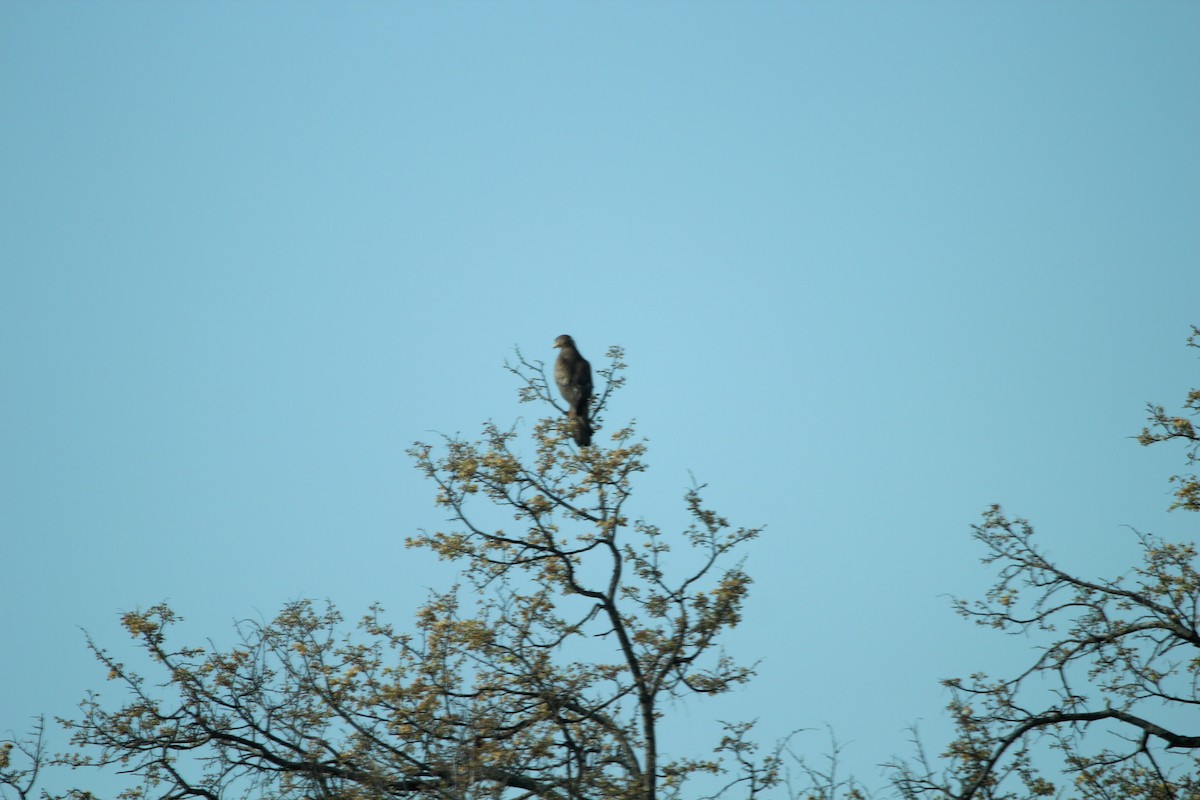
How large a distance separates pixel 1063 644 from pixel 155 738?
905 centimetres

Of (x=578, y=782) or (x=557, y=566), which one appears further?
(x=557, y=566)

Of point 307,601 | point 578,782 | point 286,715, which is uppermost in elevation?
point 307,601

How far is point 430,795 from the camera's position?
1179cm

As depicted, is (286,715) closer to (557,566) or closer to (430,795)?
(430,795)

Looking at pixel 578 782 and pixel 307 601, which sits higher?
pixel 307 601

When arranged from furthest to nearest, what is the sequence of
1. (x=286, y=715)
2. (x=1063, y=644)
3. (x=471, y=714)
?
1. (x=1063, y=644)
2. (x=286, y=715)
3. (x=471, y=714)

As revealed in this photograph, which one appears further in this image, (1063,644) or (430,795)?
(1063,644)

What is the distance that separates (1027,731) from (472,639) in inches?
215

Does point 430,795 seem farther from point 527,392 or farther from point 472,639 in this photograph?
point 527,392

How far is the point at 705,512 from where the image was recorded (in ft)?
42.8

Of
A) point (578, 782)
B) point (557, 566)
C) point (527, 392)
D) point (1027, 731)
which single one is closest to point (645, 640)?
point (557, 566)

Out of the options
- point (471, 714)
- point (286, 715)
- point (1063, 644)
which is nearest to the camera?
point (471, 714)

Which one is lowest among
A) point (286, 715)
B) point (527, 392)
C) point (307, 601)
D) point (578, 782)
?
point (578, 782)

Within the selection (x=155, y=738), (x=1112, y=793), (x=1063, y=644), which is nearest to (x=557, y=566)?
(x=155, y=738)
